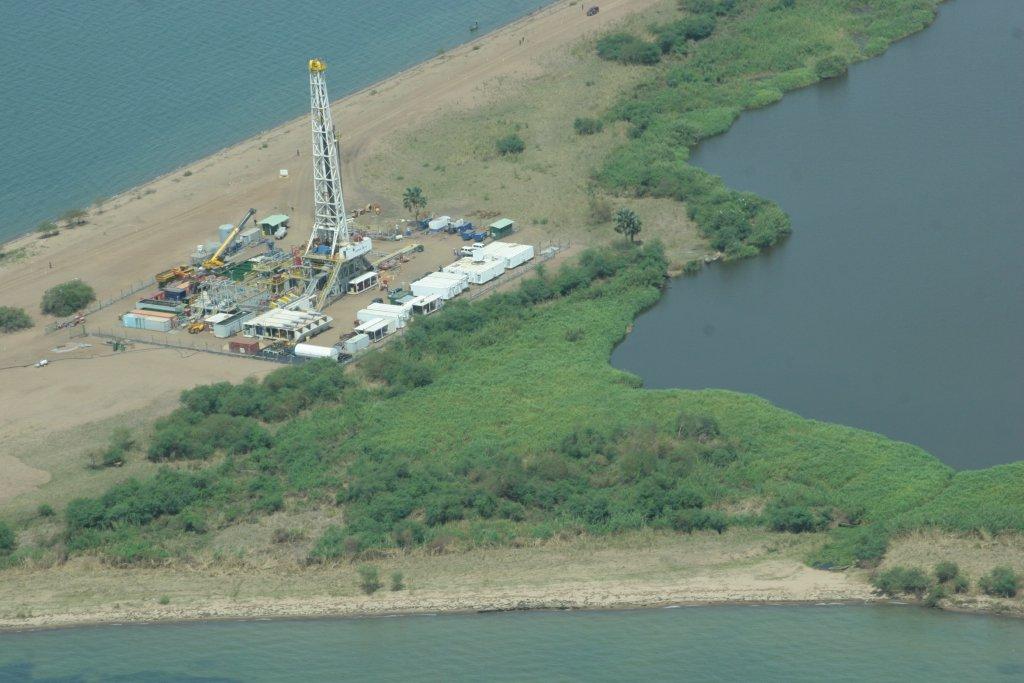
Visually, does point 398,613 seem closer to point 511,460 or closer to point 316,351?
point 511,460

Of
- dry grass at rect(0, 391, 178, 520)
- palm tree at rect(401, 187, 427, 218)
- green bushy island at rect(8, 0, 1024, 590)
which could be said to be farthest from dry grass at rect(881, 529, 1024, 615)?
palm tree at rect(401, 187, 427, 218)

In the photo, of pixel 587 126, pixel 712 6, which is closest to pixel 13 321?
pixel 587 126

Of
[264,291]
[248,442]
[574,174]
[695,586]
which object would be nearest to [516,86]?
[574,174]

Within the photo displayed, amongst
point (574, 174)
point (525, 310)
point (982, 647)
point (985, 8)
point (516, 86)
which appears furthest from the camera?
point (985, 8)

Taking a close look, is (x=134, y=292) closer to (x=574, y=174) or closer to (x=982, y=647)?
(x=574, y=174)

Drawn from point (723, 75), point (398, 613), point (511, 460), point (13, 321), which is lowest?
point (398, 613)
